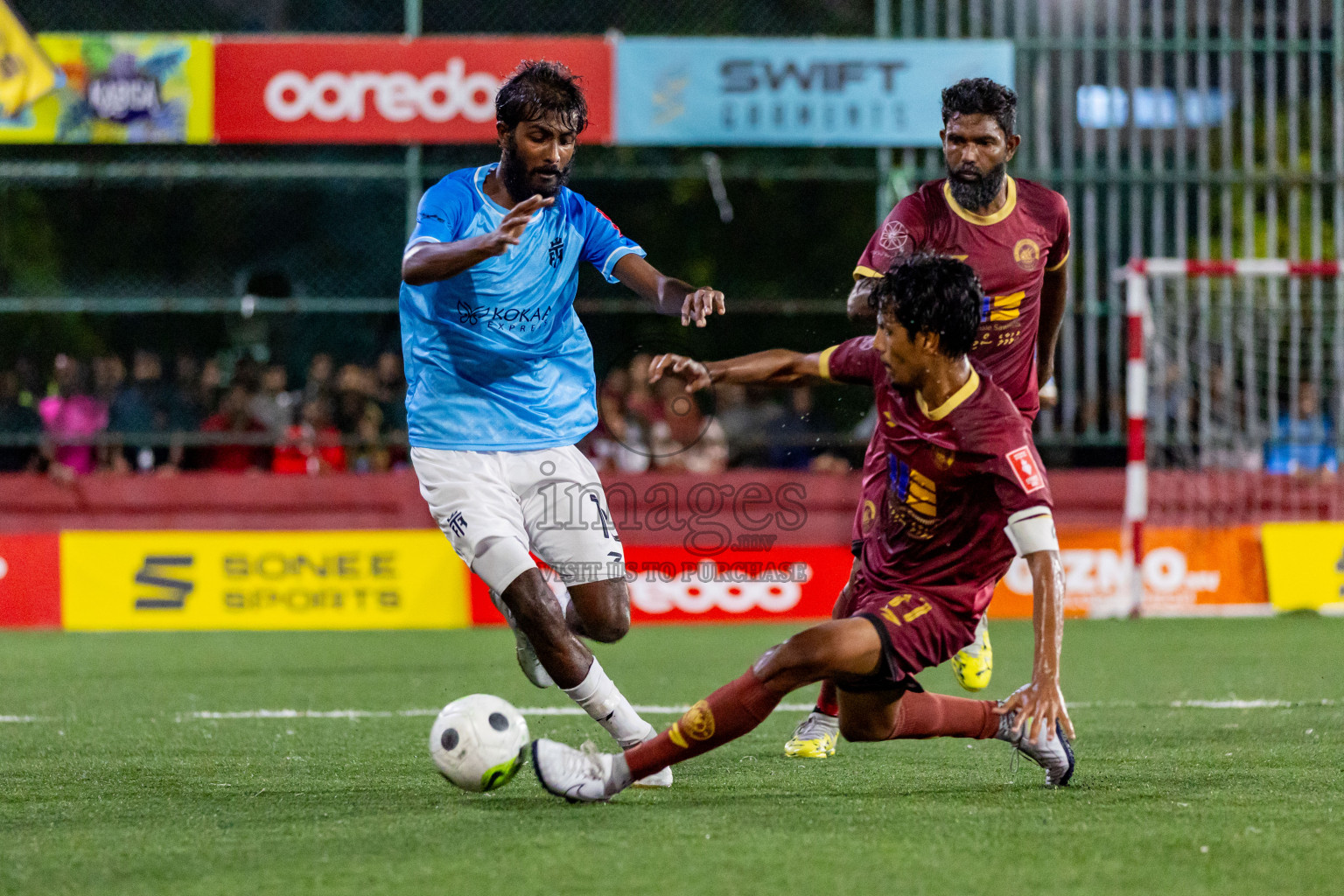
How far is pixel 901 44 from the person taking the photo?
43.3 ft

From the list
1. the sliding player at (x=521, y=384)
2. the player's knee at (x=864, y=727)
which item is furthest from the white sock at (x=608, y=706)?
the player's knee at (x=864, y=727)

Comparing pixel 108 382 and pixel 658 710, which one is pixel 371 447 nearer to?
pixel 108 382

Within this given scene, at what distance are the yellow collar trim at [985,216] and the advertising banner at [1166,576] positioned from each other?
23.6 feet

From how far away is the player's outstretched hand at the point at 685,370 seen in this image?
480 centimetres

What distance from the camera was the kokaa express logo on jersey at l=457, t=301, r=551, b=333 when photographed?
5477 mm

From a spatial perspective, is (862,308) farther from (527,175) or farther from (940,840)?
(940,840)

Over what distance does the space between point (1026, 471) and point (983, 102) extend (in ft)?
5.50

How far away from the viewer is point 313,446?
511 inches

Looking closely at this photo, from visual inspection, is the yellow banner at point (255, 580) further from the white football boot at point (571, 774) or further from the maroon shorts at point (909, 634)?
the maroon shorts at point (909, 634)

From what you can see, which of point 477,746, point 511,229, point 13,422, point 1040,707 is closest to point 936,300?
point 1040,707

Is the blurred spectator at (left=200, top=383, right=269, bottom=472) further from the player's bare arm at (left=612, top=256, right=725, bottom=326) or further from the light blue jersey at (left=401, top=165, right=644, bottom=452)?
the player's bare arm at (left=612, top=256, right=725, bottom=326)

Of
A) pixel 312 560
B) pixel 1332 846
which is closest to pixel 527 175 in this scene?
pixel 1332 846

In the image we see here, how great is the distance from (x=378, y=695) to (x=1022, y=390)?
12.8 ft

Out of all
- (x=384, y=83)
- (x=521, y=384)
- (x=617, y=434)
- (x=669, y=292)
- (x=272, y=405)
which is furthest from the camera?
(x=384, y=83)
